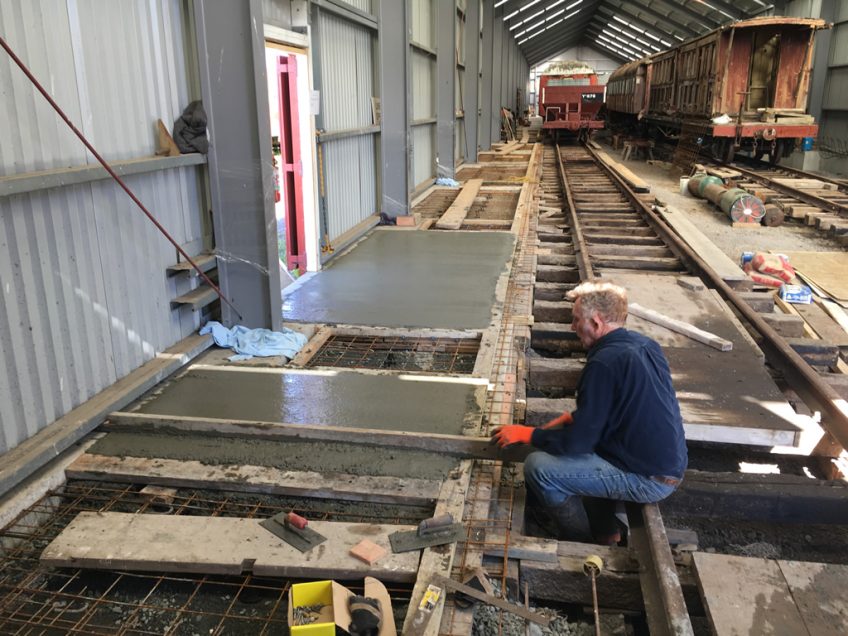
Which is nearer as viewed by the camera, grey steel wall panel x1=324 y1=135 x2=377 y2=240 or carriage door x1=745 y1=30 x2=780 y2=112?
grey steel wall panel x1=324 y1=135 x2=377 y2=240

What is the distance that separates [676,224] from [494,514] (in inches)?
322

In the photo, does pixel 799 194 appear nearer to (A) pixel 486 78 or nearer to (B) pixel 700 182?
(B) pixel 700 182

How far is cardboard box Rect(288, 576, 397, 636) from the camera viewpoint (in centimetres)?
245

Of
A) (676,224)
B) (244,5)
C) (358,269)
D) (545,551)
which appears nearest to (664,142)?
(676,224)

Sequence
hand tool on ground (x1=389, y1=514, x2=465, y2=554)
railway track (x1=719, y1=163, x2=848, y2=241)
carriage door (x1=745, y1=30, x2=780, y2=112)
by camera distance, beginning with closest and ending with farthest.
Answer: hand tool on ground (x1=389, y1=514, x2=465, y2=554)
railway track (x1=719, y1=163, x2=848, y2=241)
carriage door (x1=745, y1=30, x2=780, y2=112)

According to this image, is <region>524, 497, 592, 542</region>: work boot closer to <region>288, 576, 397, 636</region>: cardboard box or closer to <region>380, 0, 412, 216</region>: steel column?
<region>288, 576, 397, 636</region>: cardboard box

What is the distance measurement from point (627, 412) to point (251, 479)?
1.91m

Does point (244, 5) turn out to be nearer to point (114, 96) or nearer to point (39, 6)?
point (114, 96)

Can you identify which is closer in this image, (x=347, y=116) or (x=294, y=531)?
(x=294, y=531)

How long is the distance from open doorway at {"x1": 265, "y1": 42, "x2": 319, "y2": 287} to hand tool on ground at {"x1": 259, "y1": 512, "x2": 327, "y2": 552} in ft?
14.7

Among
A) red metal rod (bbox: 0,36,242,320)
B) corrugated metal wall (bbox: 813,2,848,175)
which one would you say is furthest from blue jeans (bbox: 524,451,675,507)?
corrugated metal wall (bbox: 813,2,848,175)

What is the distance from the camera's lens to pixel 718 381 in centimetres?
454

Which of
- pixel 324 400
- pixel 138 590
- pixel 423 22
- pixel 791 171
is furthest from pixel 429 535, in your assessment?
pixel 791 171

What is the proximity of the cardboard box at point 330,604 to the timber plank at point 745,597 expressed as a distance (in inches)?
47.7
